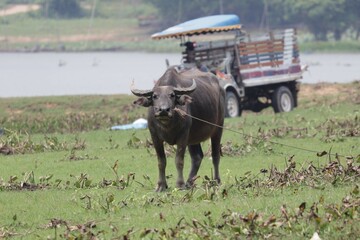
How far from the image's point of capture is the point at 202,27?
84.7 ft

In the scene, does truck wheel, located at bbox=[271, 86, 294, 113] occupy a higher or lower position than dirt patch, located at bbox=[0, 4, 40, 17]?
higher

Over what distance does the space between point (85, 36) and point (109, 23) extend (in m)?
2.78

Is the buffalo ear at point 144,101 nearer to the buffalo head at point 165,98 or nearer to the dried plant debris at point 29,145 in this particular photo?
the buffalo head at point 165,98

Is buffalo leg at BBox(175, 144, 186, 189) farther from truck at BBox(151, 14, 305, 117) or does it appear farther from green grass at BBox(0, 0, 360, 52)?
green grass at BBox(0, 0, 360, 52)

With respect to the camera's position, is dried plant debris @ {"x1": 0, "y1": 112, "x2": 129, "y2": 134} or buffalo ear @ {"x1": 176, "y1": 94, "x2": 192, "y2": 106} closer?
buffalo ear @ {"x1": 176, "y1": 94, "x2": 192, "y2": 106}

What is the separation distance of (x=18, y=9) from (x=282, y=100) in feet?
207

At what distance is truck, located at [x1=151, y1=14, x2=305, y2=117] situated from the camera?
2589cm

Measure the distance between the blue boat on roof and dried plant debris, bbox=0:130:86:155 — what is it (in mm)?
7586

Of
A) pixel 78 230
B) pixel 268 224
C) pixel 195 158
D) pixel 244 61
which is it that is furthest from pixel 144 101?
pixel 244 61

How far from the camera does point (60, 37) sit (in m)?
84.2

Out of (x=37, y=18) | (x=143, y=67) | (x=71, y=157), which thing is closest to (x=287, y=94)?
(x=71, y=157)

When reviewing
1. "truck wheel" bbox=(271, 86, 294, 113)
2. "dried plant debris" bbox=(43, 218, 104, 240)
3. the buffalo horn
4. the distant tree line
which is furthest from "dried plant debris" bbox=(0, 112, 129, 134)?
the distant tree line

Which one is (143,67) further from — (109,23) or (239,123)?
(239,123)

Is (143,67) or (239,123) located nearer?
(239,123)
